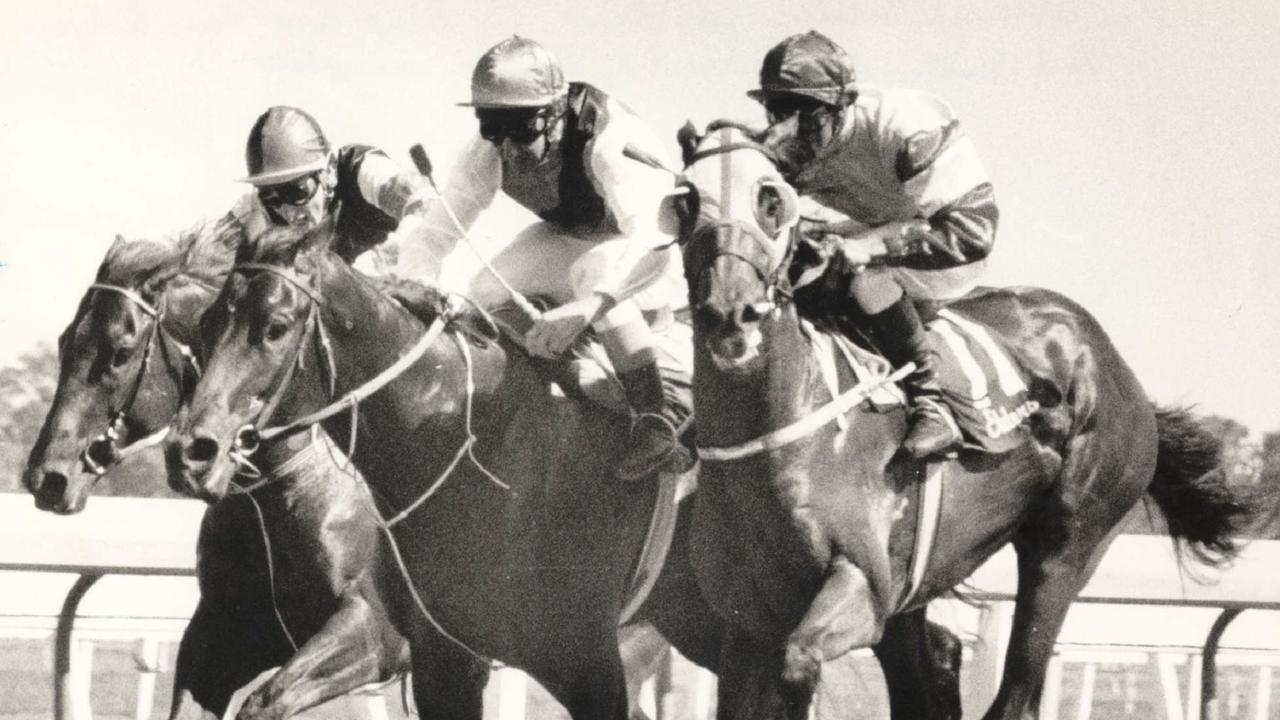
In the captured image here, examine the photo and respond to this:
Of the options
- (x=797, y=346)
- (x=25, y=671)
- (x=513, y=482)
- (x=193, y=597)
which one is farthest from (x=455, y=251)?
(x=25, y=671)

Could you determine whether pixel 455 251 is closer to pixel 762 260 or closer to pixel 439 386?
pixel 439 386

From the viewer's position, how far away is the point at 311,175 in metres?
6.39

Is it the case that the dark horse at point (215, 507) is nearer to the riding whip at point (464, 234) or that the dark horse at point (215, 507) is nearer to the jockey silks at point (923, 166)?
the riding whip at point (464, 234)

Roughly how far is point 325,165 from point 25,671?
560 centimetres

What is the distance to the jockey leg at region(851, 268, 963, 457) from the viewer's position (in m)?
5.56

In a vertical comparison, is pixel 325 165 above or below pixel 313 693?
above

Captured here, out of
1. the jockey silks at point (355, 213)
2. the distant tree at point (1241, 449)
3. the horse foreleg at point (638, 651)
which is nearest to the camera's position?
the jockey silks at point (355, 213)

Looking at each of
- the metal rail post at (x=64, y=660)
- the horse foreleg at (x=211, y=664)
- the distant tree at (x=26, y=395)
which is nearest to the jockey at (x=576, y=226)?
the horse foreleg at (x=211, y=664)

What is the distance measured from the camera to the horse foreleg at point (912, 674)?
6.40 metres

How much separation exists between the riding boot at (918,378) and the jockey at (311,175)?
1449 mm

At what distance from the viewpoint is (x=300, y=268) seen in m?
5.32

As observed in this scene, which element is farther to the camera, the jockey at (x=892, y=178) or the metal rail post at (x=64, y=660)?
the metal rail post at (x=64, y=660)

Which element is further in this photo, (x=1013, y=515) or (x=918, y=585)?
(x=1013, y=515)

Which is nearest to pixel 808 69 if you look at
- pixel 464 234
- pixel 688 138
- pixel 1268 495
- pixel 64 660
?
pixel 688 138
